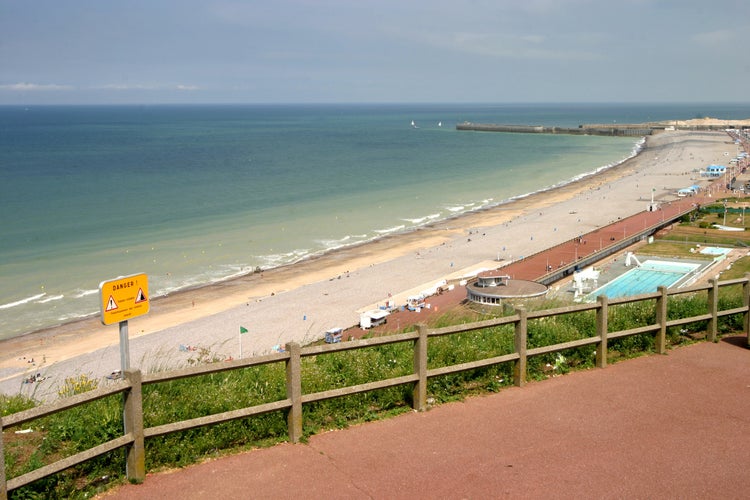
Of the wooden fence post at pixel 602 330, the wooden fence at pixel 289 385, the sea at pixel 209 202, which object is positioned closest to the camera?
the wooden fence at pixel 289 385

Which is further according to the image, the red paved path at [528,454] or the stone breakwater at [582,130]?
the stone breakwater at [582,130]

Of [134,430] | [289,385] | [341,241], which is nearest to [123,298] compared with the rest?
Answer: [134,430]

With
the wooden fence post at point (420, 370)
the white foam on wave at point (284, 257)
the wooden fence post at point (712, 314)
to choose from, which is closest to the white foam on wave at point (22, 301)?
the white foam on wave at point (284, 257)

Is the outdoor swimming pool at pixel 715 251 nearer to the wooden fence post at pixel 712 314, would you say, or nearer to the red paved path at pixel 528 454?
the wooden fence post at pixel 712 314

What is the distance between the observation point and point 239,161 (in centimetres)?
9619

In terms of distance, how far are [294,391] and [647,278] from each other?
970 inches

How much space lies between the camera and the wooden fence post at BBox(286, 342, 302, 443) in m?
6.76

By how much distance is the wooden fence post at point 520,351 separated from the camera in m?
8.44

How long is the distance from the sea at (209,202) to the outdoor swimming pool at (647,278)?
1924 cm

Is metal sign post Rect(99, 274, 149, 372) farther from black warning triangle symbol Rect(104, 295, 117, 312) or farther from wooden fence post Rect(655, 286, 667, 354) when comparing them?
wooden fence post Rect(655, 286, 667, 354)

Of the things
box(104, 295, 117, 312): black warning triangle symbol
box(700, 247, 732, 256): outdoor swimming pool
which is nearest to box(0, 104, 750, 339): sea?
box(700, 247, 732, 256): outdoor swimming pool

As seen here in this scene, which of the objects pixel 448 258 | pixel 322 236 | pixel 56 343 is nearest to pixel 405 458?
pixel 56 343

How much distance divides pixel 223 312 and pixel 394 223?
24439 mm

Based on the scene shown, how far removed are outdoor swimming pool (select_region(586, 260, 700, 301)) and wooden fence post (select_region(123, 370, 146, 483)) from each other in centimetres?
2100
